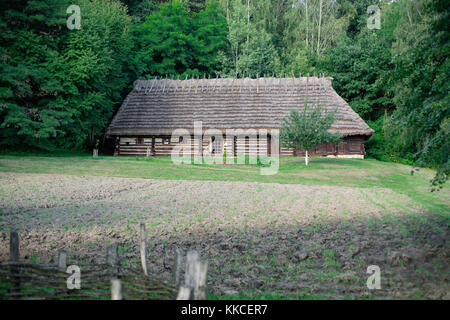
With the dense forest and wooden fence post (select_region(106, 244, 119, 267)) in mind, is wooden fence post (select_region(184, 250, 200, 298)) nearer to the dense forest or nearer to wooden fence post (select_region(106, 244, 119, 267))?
wooden fence post (select_region(106, 244, 119, 267))

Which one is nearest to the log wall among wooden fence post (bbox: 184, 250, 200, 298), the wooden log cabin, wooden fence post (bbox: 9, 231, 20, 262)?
the wooden log cabin

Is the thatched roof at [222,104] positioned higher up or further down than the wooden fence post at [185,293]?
higher up

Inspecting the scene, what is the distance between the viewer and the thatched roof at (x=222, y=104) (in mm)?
31703

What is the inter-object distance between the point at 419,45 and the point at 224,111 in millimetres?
24298

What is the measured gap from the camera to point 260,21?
45812mm

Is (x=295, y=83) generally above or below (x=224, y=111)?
above

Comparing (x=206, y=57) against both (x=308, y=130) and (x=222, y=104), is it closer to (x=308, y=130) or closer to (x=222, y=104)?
(x=222, y=104)

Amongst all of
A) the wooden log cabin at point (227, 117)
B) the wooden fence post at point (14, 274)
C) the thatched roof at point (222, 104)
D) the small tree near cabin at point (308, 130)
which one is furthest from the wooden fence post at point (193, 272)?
the thatched roof at point (222, 104)

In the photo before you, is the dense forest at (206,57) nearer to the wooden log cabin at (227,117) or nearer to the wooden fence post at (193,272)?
the wooden log cabin at (227,117)

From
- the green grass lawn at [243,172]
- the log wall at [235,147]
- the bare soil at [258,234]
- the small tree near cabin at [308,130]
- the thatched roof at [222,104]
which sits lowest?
the bare soil at [258,234]

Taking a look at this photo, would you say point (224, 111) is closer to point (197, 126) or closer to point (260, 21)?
point (197, 126)

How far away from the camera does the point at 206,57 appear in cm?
4231
